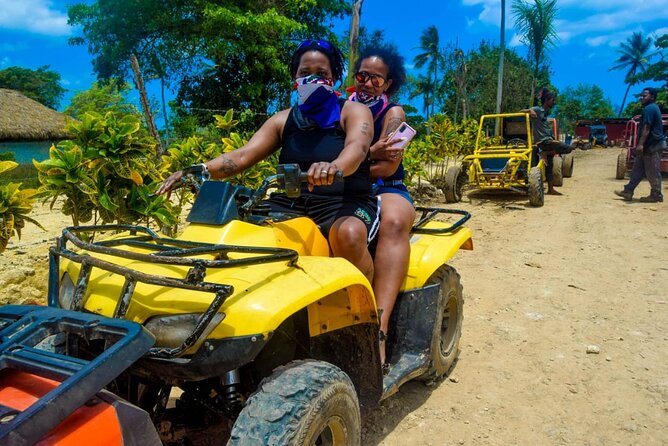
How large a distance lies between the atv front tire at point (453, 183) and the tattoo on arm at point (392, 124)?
838 cm

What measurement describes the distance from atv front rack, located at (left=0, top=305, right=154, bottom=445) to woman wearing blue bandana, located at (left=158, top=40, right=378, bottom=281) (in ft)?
3.60

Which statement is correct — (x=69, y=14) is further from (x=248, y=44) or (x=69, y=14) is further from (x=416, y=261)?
(x=416, y=261)

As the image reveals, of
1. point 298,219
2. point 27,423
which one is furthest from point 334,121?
point 27,423

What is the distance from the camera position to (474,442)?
2.88m

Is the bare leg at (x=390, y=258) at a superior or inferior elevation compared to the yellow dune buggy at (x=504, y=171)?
superior

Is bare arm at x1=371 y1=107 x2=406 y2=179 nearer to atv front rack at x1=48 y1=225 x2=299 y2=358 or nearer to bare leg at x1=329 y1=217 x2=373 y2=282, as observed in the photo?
bare leg at x1=329 y1=217 x2=373 y2=282

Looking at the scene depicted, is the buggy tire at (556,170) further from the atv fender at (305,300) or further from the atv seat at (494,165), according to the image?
the atv fender at (305,300)

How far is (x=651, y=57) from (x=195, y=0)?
55.0 meters

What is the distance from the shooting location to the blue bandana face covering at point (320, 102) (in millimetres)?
2713

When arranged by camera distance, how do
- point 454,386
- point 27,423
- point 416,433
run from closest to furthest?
point 27,423 → point 416,433 → point 454,386

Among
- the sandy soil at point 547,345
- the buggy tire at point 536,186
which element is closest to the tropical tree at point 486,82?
the buggy tire at point 536,186

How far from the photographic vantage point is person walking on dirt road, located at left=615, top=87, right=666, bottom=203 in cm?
1061

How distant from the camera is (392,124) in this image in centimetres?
329

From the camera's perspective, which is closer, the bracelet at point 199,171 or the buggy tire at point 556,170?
the bracelet at point 199,171
